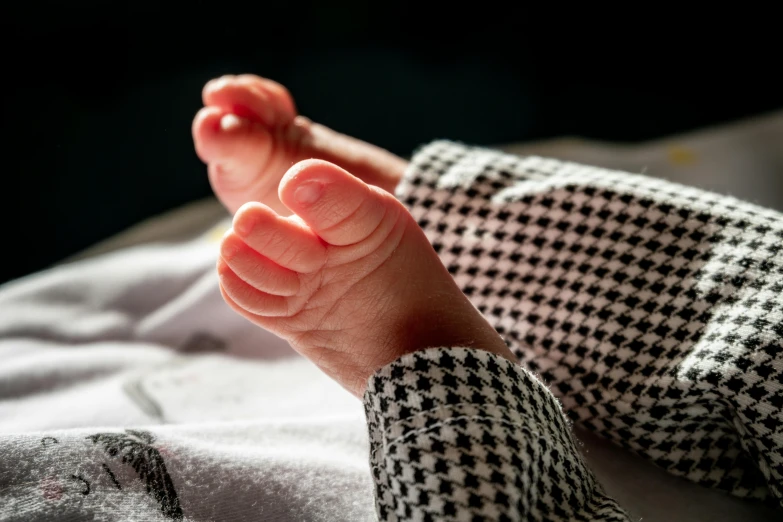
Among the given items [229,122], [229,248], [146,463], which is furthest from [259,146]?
[146,463]

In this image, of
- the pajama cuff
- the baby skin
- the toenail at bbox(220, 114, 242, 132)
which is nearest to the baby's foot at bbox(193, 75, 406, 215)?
the toenail at bbox(220, 114, 242, 132)

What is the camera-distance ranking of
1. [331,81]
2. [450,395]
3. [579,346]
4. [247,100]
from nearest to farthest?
1. [450,395]
2. [579,346]
3. [247,100]
4. [331,81]

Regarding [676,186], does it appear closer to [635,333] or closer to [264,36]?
[635,333]

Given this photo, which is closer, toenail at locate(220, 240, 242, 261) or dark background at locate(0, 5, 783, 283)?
toenail at locate(220, 240, 242, 261)

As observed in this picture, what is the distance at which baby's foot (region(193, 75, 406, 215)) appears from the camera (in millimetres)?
638

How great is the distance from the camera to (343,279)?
51 centimetres

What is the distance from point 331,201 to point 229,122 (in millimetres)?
227

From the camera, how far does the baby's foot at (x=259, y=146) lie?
638 millimetres

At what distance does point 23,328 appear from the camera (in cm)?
71

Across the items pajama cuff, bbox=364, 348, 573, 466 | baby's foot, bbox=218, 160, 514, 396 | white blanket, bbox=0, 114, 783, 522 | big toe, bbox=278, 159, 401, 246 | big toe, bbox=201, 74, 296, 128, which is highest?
big toe, bbox=201, 74, 296, 128

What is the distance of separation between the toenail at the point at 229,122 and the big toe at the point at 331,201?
0.19 metres

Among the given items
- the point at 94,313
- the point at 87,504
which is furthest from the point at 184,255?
the point at 87,504

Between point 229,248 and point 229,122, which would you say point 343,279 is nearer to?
point 229,248

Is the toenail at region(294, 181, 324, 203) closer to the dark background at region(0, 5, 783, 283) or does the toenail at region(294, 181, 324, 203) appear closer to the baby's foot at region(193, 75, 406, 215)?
the baby's foot at region(193, 75, 406, 215)
